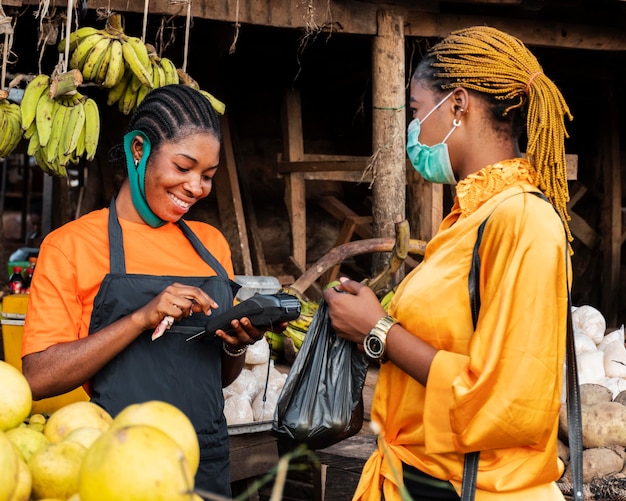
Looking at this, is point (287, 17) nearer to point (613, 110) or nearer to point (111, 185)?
point (111, 185)

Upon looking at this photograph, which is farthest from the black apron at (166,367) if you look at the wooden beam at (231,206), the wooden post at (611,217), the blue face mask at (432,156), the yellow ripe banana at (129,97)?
the wooden post at (611,217)

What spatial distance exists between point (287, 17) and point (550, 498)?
3.52 meters

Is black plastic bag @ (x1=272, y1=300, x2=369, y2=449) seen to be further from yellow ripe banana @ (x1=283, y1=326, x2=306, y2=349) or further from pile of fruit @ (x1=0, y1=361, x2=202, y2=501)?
yellow ripe banana @ (x1=283, y1=326, x2=306, y2=349)

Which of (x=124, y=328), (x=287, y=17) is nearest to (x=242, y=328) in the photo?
(x=124, y=328)

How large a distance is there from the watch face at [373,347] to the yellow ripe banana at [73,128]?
1953mm

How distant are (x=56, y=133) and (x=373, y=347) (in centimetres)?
210

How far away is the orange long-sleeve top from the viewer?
1.65 metres

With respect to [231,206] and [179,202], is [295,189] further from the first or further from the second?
[179,202]

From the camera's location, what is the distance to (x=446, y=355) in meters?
1.74

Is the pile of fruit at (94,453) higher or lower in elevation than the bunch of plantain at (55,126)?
lower

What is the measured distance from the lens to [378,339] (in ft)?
6.03

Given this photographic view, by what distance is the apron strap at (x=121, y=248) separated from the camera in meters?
2.11

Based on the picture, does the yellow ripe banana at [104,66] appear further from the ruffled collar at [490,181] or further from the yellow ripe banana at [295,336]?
the ruffled collar at [490,181]

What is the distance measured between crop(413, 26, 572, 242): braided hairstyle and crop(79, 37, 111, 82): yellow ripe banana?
1.98 m
